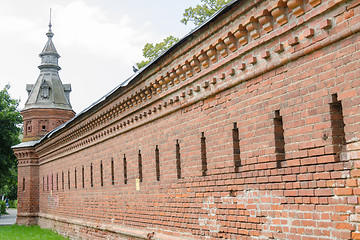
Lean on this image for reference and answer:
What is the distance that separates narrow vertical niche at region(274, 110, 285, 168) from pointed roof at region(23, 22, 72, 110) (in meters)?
22.5

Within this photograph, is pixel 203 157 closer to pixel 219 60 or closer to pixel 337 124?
pixel 219 60

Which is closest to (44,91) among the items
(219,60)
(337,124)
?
(219,60)

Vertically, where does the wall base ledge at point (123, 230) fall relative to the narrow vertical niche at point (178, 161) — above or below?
below

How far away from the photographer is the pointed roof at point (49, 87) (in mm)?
26438

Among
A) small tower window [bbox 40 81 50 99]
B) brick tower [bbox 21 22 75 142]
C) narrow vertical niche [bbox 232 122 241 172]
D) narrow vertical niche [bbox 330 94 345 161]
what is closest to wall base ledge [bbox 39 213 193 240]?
narrow vertical niche [bbox 232 122 241 172]

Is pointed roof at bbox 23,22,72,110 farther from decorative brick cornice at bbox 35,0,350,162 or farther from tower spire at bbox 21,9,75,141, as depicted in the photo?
decorative brick cornice at bbox 35,0,350,162

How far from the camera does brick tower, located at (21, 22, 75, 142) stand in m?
25.9

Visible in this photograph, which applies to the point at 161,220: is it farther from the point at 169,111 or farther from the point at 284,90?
the point at 284,90

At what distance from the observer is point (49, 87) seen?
26828mm

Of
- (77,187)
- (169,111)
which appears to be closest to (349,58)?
(169,111)

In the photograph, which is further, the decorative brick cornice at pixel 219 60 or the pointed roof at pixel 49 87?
the pointed roof at pixel 49 87

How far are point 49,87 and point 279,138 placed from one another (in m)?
23.3

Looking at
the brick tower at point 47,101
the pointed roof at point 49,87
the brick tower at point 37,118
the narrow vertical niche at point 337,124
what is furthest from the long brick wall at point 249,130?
the pointed roof at point 49,87

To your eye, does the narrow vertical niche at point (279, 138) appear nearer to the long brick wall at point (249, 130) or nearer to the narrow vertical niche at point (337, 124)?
the long brick wall at point (249, 130)
